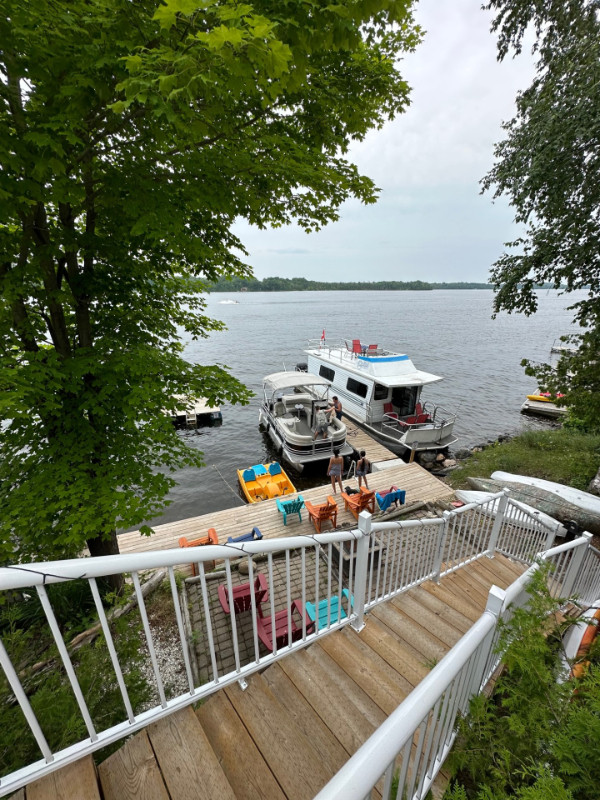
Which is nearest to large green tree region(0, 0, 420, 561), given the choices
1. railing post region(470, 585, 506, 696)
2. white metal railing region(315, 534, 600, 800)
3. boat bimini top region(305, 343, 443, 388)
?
white metal railing region(315, 534, 600, 800)

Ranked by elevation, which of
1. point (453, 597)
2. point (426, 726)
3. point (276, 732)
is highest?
point (426, 726)

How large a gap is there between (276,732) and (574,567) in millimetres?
4447

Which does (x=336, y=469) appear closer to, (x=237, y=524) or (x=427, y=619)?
(x=237, y=524)

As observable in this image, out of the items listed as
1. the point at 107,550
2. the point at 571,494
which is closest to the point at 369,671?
the point at 107,550

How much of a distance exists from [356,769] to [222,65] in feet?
11.3

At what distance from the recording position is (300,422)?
1455 cm

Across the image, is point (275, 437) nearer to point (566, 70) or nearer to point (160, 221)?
point (160, 221)

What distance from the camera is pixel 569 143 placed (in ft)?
17.6

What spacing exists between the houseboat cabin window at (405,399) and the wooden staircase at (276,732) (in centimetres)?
1211

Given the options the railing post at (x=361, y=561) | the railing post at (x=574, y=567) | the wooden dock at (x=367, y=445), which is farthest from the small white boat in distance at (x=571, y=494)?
the railing post at (x=361, y=561)

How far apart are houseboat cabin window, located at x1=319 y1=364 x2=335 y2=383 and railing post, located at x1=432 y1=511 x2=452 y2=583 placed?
1356 cm

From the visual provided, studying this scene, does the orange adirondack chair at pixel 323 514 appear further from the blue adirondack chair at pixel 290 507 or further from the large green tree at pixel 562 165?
the large green tree at pixel 562 165

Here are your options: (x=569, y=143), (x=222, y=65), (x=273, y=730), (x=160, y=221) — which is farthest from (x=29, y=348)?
(x=569, y=143)

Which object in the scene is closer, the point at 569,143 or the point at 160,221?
the point at 160,221
